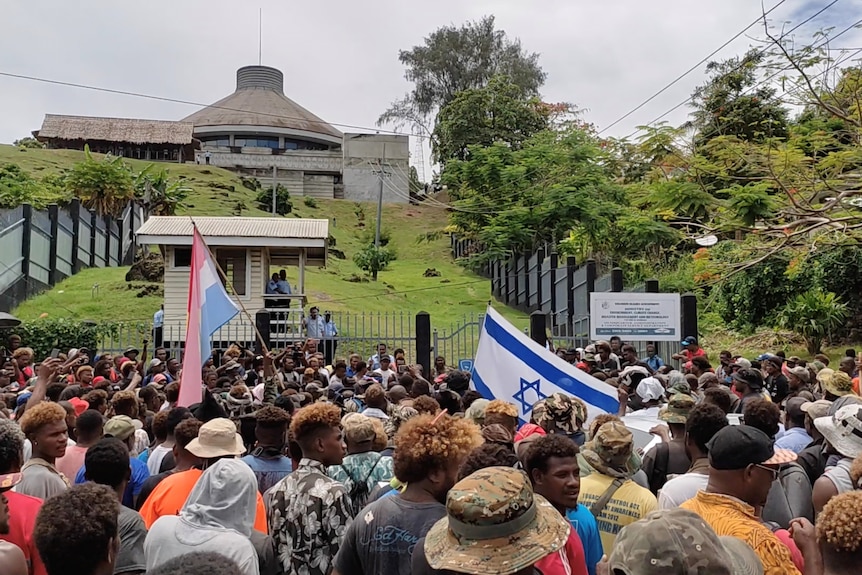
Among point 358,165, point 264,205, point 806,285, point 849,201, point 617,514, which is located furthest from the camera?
point 358,165

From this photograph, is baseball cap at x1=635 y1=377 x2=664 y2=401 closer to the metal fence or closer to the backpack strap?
the backpack strap

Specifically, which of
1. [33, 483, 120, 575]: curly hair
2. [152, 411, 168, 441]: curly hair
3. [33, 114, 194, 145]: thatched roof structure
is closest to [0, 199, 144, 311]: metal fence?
[152, 411, 168, 441]: curly hair

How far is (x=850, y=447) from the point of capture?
4.41 metres

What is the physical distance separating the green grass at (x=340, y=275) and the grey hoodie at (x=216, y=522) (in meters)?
22.5

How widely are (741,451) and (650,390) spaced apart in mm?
6864

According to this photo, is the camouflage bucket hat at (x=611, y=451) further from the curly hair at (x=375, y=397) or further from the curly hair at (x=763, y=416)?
the curly hair at (x=375, y=397)

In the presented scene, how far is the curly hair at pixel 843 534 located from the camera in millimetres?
2650

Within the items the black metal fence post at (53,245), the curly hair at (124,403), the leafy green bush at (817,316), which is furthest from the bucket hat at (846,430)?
the black metal fence post at (53,245)

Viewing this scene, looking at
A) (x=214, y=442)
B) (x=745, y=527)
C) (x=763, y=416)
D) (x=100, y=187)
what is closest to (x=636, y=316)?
(x=763, y=416)

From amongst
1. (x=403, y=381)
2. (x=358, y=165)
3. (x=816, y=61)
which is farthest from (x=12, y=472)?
(x=358, y=165)

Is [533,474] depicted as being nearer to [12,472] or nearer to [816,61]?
[12,472]

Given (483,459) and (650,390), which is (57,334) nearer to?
(650,390)

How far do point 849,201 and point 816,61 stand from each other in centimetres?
287

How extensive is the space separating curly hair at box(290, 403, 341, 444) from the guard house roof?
1698 cm
